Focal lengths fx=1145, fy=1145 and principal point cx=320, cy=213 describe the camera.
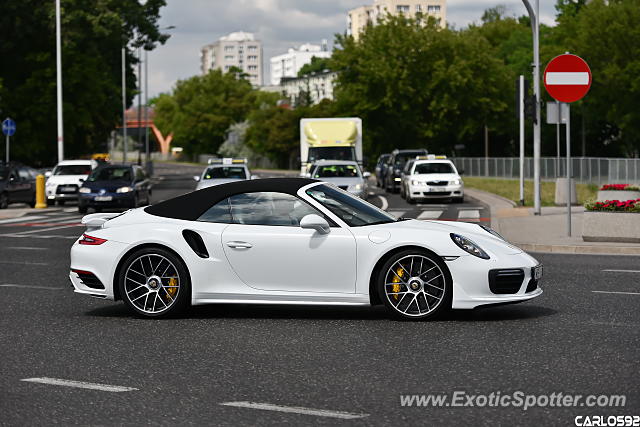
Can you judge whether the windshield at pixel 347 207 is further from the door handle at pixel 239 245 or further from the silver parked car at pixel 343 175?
the silver parked car at pixel 343 175

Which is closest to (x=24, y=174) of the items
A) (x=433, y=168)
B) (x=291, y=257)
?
(x=433, y=168)

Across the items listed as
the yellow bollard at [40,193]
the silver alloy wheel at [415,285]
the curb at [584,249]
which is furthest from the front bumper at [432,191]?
the silver alloy wheel at [415,285]

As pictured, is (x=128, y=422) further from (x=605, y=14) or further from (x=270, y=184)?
(x=605, y=14)

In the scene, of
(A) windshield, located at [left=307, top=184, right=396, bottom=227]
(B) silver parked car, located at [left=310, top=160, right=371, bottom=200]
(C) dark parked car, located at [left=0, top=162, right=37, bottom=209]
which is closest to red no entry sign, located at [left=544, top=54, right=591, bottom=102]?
(A) windshield, located at [left=307, top=184, right=396, bottom=227]

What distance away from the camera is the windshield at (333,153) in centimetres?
3934

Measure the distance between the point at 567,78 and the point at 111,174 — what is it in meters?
18.2

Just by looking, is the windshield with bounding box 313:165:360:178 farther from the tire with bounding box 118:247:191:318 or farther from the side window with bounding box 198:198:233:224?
the tire with bounding box 118:247:191:318

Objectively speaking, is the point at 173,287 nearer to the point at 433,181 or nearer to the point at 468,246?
the point at 468,246

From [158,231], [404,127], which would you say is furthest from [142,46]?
[158,231]

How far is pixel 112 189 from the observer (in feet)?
107

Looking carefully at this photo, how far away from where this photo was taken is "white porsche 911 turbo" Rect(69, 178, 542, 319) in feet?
32.6

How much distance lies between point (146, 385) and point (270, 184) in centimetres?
352

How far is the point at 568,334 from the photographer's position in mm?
9266

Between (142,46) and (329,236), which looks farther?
(142,46)
